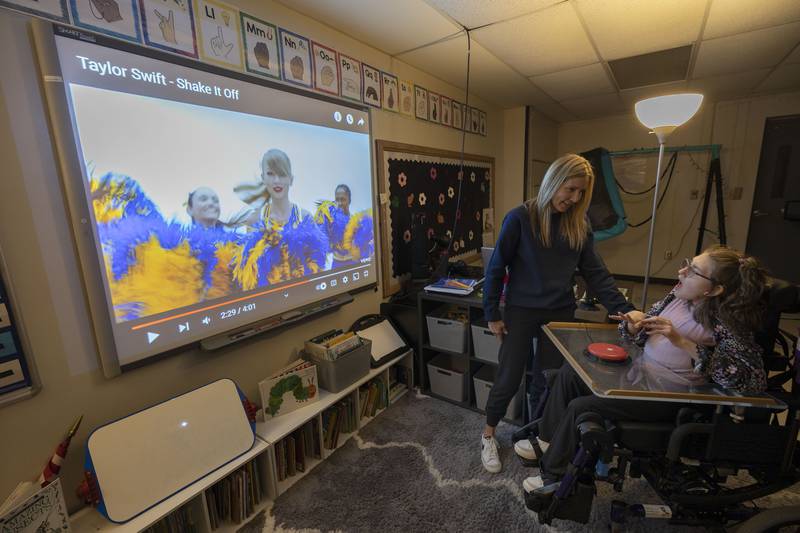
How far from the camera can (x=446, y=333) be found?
231cm

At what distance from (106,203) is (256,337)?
829 mm

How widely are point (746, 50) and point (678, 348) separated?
2570 mm

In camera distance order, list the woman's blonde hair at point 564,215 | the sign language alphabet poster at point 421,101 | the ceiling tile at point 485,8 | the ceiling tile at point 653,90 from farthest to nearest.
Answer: the ceiling tile at point 653,90 < the sign language alphabet poster at point 421,101 < the ceiling tile at point 485,8 < the woman's blonde hair at point 564,215

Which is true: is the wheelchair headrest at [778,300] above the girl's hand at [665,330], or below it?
above

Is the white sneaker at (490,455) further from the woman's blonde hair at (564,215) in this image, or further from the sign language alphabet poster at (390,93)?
the sign language alphabet poster at (390,93)

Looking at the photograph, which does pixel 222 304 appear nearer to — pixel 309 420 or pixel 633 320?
pixel 309 420

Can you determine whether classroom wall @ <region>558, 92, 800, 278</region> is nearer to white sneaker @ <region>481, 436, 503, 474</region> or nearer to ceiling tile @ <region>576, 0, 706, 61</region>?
ceiling tile @ <region>576, 0, 706, 61</region>

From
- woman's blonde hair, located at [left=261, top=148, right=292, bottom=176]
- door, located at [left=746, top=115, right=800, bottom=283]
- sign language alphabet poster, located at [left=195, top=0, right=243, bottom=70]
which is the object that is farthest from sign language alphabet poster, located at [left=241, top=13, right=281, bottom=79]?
door, located at [left=746, top=115, right=800, bottom=283]

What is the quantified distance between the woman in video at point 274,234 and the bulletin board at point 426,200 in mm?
674

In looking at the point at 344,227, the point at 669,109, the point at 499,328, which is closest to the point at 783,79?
the point at 669,109

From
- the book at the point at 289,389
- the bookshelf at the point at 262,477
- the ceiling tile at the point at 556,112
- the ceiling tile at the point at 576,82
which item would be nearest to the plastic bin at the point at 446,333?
the bookshelf at the point at 262,477

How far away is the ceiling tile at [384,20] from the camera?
Result: 1.77 meters

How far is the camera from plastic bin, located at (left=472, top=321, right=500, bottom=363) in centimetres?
214

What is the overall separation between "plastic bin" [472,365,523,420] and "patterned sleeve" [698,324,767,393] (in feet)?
3.29
